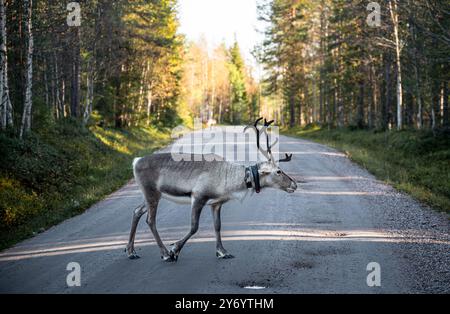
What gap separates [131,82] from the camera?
33.4 meters

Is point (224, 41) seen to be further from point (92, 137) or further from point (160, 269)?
point (160, 269)

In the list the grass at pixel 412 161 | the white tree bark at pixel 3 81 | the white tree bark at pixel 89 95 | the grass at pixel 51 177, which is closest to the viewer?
the grass at pixel 51 177

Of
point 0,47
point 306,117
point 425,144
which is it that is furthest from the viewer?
point 306,117

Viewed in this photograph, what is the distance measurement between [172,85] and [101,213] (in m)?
33.3

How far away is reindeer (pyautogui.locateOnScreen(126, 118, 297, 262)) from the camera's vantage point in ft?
23.9

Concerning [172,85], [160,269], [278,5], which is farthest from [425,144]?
[278,5]

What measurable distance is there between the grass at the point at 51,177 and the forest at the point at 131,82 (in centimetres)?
5

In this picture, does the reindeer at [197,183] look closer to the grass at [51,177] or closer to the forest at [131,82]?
the grass at [51,177]

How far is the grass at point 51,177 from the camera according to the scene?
10398 mm

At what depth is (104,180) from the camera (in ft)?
51.9

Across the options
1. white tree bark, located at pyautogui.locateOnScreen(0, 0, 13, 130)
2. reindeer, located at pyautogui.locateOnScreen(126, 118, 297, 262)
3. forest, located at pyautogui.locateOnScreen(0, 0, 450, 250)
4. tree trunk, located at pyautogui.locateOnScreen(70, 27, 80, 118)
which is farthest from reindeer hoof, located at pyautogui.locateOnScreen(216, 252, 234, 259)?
tree trunk, located at pyautogui.locateOnScreen(70, 27, 80, 118)

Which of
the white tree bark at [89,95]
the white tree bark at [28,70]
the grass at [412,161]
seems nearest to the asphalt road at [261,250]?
the grass at [412,161]

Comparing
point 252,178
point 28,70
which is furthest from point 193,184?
point 28,70

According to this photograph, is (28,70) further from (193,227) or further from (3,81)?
(193,227)
